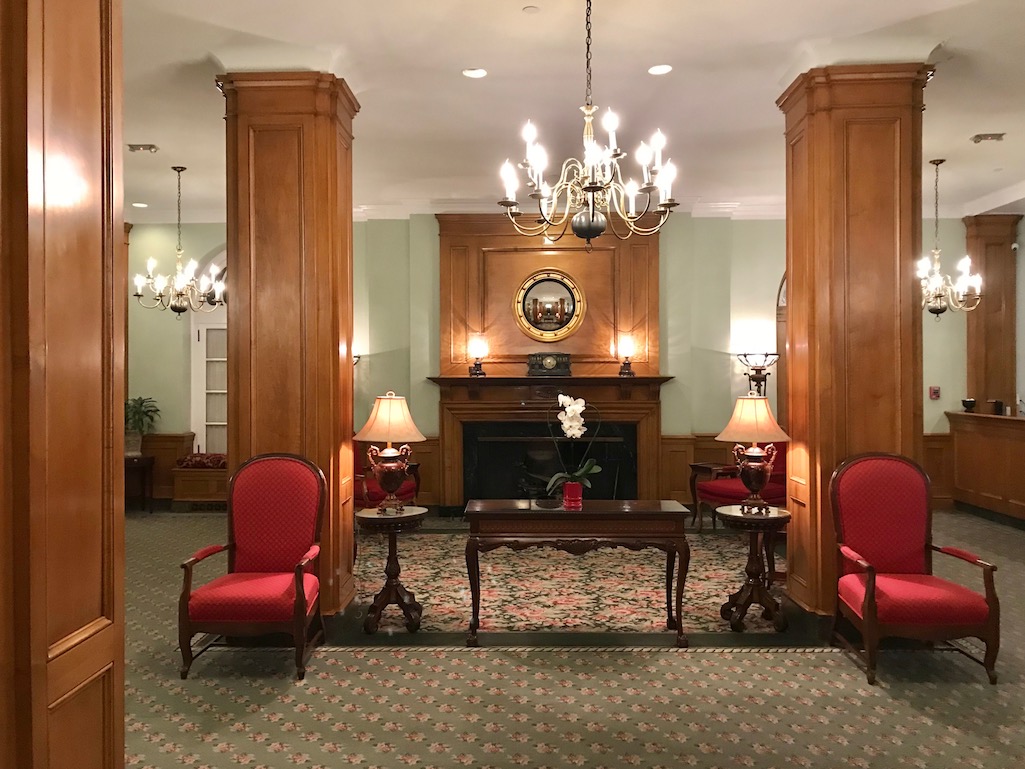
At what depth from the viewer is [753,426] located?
5.00 meters

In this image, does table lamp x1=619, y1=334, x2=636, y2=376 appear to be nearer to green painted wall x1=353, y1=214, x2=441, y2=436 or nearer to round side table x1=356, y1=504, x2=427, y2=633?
green painted wall x1=353, y1=214, x2=441, y2=436

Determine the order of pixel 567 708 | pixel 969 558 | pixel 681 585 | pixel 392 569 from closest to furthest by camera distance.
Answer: pixel 567 708, pixel 969 558, pixel 681 585, pixel 392 569

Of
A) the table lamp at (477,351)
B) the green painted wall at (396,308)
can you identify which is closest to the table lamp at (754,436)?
the table lamp at (477,351)

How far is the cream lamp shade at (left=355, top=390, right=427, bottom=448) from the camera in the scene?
16.3 ft

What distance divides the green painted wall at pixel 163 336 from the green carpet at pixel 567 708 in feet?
17.2

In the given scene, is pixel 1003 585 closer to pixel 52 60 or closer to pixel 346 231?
pixel 346 231

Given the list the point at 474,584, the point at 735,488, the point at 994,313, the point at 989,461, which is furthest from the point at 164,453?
the point at 994,313

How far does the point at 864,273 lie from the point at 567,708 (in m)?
3.09

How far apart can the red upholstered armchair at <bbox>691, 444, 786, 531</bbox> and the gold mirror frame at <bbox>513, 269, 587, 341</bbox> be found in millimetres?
2374

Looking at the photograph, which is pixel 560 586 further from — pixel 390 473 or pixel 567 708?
pixel 567 708

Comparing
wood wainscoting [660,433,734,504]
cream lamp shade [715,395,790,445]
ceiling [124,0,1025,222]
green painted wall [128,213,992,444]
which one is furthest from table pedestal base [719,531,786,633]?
green painted wall [128,213,992,444]

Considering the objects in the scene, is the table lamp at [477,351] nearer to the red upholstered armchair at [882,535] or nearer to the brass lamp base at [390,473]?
the brass lamp base at [390,473]

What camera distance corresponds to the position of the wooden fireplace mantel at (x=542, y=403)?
9055mm

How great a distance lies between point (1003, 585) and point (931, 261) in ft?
15.5
